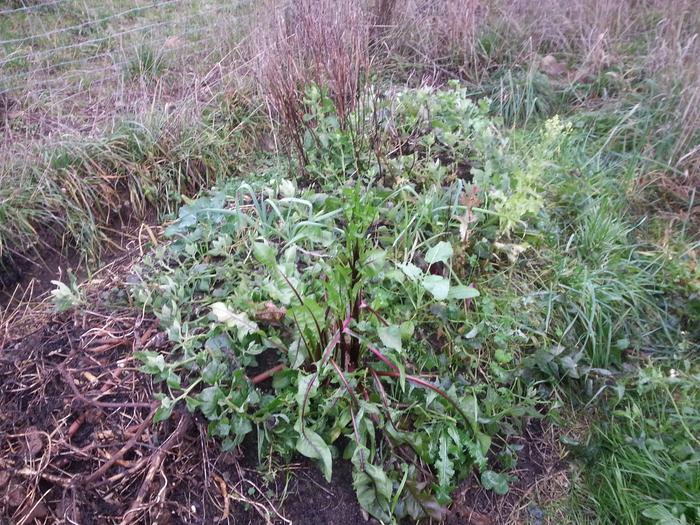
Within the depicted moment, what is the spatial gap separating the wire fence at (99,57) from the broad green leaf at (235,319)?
1.87m

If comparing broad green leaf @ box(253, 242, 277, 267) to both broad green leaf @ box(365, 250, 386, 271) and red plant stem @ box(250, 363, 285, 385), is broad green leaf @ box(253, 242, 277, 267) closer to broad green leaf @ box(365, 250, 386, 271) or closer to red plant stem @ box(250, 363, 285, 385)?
broad green leaf @ box(365, 250, 386, 271)

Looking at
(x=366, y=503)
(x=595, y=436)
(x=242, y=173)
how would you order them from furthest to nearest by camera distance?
(x=242, y=173), (x=595, y=436), (x=366, y=503)

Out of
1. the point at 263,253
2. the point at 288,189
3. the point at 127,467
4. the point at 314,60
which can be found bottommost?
the point at 127,467

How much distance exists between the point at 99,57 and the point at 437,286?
3.37 m

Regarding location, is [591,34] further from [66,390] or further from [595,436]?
[66,390]

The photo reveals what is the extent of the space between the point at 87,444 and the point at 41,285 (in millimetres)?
1059

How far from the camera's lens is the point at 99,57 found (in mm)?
3744

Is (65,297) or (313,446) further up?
(65,297)

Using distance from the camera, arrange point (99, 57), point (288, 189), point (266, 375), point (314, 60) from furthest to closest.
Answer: point (99, 57) → point (314, 60) → point (288, 189) → point (266, 375)

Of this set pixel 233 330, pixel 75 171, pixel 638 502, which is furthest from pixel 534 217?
pixel 75 171

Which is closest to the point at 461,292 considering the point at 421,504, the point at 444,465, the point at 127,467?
the point at 444,465

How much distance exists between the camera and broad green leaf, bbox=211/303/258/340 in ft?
5.81

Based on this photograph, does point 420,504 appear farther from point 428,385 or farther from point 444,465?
point 428,385

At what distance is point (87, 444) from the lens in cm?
177
